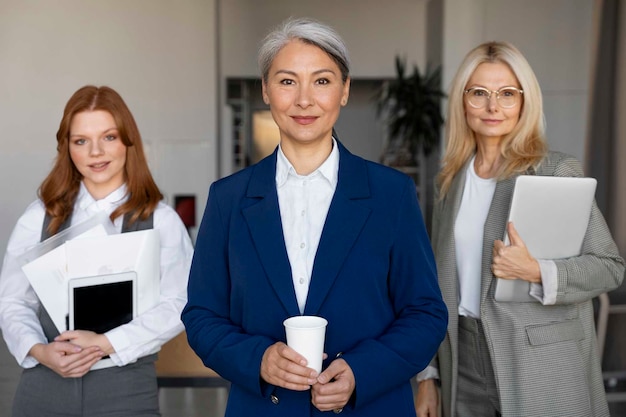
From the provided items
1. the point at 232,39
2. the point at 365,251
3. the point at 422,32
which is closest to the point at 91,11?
the point at 232,39

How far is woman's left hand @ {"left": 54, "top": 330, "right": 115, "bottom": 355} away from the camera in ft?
6.00

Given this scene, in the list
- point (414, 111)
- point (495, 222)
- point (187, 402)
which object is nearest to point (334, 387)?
point (495, 222)

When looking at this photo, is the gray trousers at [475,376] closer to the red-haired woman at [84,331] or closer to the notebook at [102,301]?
the red-haired woman at [84,331]

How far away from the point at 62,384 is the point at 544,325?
145 cm

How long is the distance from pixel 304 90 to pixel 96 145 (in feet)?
2.91

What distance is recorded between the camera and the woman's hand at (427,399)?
2154 millimetres

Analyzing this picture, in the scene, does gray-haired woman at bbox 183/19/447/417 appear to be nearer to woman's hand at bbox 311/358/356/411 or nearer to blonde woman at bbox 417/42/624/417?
woman's hand at bbox 311/358/356/411

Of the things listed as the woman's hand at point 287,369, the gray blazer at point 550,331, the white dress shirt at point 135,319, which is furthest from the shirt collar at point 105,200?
the gray blazer at point 550,331

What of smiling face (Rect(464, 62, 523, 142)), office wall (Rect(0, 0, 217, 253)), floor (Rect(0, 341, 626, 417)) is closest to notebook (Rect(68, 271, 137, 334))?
smiling face (Rect(464, 62, 523, 142))

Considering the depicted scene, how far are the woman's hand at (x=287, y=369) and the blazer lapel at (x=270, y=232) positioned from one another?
0.13 metres

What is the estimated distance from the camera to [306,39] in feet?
4.63

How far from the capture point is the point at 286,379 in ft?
4.09

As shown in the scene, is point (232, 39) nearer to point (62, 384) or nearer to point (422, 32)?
point (422, 32)

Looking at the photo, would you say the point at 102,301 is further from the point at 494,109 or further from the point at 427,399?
→ the point at 494,109
